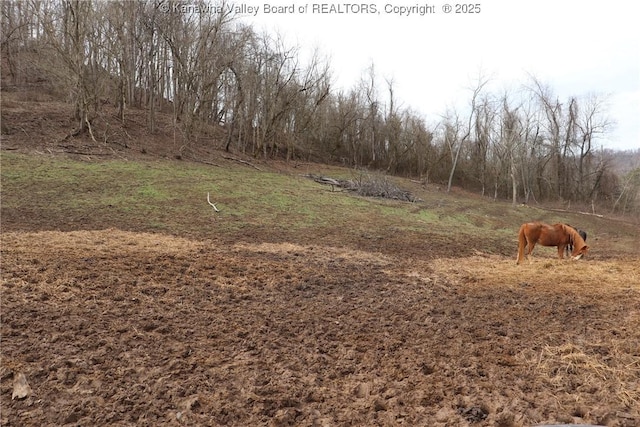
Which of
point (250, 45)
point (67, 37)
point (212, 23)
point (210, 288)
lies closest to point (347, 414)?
point (210, 288)

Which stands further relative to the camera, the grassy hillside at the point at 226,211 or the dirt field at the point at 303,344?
the grassy hillside at the point at 226,211

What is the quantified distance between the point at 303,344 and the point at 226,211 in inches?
369

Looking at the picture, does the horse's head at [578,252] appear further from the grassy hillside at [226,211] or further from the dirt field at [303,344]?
the grassy hillside at [226,211]

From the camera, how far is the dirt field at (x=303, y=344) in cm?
279

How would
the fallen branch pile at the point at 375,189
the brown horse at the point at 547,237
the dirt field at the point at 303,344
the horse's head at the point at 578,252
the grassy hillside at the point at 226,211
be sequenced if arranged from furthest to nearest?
the fallen branch pile at the point at 375,189
the grassy hillside at the point at 226,211
the horse's head at the point at 578,252
the brown horse at the point at 547,237
the dirt field at the point at 303,344

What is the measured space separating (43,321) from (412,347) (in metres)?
3.70

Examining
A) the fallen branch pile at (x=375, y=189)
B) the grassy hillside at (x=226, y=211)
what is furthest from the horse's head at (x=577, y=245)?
the fallen branch pile at (x=375, y=189)

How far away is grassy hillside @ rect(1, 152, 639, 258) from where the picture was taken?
995cm

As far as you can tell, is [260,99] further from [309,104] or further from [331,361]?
[331,361]

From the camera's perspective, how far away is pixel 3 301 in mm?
4348

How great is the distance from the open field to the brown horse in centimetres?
35

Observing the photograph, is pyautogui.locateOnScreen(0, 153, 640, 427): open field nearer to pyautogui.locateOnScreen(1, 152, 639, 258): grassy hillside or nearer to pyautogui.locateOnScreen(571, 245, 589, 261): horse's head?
pyautogui.locateOnScreen(571, 245, 589, 261): horse's head

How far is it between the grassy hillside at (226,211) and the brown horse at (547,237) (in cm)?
183

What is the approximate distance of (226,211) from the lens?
1270 cm
